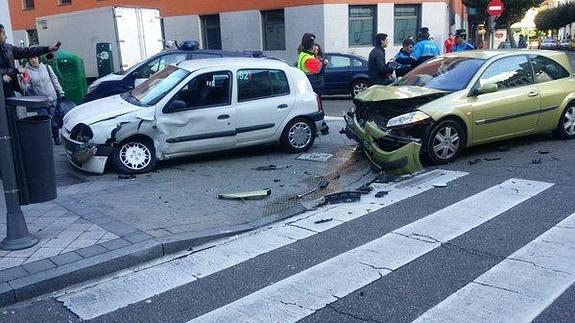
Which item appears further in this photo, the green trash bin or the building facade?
the building facade

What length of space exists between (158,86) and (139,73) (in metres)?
4.98

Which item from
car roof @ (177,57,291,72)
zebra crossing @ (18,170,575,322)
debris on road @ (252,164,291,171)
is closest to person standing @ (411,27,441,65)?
car roof @ (177,57,291,72)

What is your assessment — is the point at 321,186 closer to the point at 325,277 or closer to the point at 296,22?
the point at 325,277

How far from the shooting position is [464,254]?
15.7 feet

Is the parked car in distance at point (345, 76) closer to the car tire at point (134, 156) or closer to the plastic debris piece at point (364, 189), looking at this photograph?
the car tire at point (134, 156)

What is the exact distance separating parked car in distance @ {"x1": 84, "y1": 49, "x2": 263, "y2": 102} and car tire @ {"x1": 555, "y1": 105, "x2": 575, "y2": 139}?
580 cm

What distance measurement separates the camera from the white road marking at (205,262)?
4.22m

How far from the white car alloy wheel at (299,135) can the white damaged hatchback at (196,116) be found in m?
0.02

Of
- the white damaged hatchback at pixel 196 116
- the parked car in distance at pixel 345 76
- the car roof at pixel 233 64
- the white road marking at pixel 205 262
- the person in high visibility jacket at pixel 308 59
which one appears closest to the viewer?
the white road marking at pixel 205 262

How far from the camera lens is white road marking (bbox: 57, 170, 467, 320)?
4219mm

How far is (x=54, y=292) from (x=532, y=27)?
10061cm

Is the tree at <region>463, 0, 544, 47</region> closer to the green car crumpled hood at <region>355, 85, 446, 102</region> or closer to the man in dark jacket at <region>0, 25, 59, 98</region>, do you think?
the green car crumpled hood at <region>355, 85, 446, 102</region>

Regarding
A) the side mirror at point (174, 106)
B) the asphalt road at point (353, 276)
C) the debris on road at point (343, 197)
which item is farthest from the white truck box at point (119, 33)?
the asphalt road at point (353, 276)

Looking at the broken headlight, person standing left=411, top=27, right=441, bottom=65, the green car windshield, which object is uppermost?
person standing left=411, top=27, right=441, bottom=65
